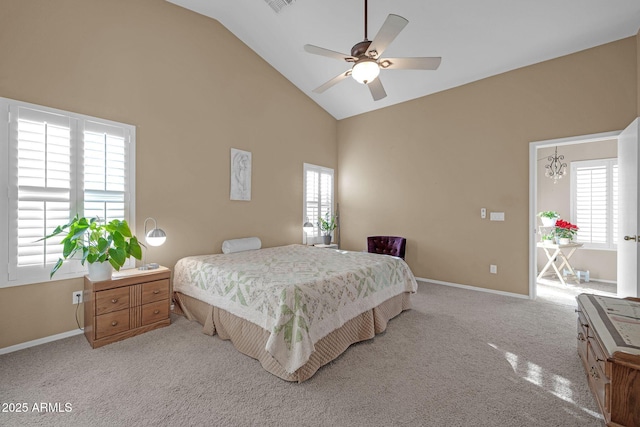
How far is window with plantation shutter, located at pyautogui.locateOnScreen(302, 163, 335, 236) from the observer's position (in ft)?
17.9

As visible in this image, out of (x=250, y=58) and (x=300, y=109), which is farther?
(x=300, y=109)

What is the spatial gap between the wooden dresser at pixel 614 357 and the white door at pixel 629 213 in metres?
1.08

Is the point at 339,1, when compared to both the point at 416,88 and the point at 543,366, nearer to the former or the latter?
the point at 416,88

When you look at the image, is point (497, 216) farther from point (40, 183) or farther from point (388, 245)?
point (40, 183)

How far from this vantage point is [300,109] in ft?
17.4

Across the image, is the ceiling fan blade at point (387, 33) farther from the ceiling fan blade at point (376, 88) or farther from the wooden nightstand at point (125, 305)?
the wooden nightstand at point (125, 305)

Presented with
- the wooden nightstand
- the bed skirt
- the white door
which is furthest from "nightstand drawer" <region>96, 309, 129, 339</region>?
the white door

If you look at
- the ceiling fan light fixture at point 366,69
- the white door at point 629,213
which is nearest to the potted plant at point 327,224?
the ceiling fan light fixture at point 366,69

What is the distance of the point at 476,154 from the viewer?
14.4 feet

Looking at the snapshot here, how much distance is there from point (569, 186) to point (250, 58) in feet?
20.4

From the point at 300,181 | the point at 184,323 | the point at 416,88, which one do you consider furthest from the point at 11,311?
the point at 416,88

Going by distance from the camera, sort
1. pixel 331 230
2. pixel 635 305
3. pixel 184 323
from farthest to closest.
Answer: pixel 331 230
pixel 184 323
pixel 635 305

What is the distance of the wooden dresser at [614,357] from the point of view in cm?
139

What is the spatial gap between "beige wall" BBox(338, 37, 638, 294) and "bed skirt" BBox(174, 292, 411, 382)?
2.01m
